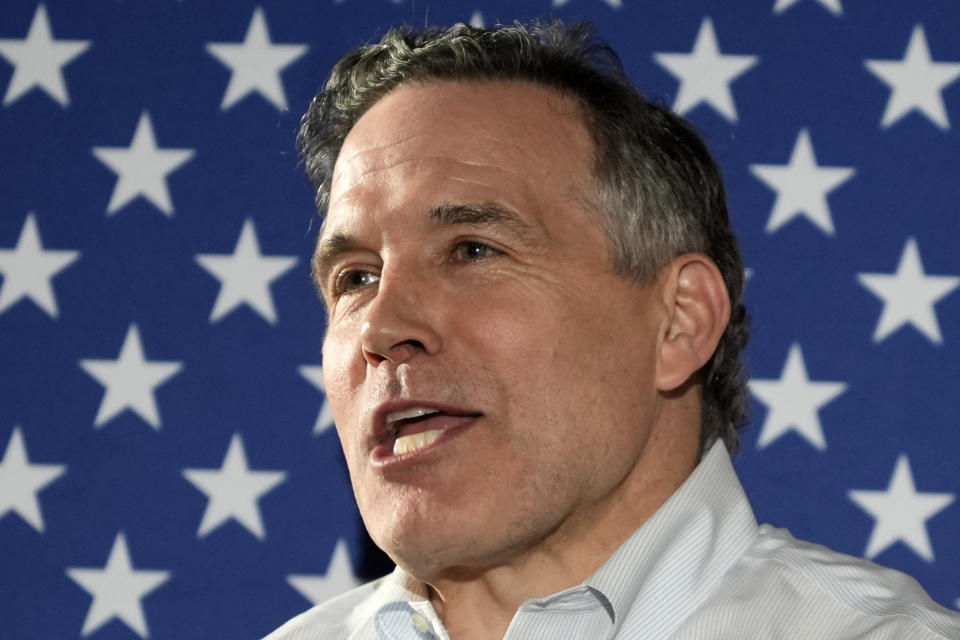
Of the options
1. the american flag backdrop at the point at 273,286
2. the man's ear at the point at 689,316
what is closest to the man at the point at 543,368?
the man's ear at the point at 689,316

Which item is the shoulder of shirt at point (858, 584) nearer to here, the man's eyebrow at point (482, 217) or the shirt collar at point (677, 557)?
the shirt collar at point (677, 557)

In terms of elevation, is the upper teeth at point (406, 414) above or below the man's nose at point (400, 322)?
below

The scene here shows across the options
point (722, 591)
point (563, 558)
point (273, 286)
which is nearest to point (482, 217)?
point (563, 558)

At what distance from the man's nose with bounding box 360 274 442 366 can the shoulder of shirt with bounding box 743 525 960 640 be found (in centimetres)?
50

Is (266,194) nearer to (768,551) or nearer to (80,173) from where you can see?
(80,173)

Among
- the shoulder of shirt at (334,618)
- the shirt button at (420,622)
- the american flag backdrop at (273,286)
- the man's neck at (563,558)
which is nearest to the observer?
the man's neck at (563,558)

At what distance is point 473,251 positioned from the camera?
1719 millimetres

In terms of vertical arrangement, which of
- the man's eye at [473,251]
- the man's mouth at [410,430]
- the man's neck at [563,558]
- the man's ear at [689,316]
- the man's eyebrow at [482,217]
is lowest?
the man's neck at [563,558]

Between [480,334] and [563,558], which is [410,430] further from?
[563,558]

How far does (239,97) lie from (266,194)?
0.57 feet

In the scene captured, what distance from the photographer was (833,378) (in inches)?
84.0

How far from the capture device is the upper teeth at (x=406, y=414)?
163 cm

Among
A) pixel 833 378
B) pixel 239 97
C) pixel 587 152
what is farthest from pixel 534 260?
pixel 239 97

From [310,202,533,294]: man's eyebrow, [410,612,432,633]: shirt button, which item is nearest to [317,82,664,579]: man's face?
[310,202,533,294]: man's eyebrow
